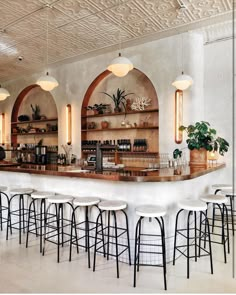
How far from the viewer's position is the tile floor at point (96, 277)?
8.11 feet

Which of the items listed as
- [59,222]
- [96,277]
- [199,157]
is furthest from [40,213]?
[199,157]

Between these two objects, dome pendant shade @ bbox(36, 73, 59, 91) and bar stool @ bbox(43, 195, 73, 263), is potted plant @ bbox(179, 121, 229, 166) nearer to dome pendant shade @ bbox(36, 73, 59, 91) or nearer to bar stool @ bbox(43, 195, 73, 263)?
bar stool @ bbox(43, 195, 73, 263)

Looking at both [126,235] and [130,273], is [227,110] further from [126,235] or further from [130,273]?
[130,273]

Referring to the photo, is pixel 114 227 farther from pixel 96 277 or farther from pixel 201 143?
pixel 201 143

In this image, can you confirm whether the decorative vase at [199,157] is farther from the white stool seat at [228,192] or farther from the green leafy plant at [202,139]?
the white stool seat at [228,192]

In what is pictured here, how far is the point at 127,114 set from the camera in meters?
5.75

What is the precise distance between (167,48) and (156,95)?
92 centimetres

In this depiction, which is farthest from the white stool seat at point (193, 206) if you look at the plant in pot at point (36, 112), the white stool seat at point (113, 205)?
the plant in pot at point (36, 112)

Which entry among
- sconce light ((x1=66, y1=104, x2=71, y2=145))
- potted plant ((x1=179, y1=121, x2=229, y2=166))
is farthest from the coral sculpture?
sconce light ((x1=66, y1=104, x2=71, y2=145))

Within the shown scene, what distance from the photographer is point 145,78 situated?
5.55 meters

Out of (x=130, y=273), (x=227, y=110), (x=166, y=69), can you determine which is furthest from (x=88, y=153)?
(x=130, y=273)

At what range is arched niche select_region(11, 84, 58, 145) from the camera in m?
7.26

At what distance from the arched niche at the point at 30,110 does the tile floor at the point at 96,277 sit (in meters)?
4.51

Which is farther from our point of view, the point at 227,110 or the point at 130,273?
the point at 227,110
